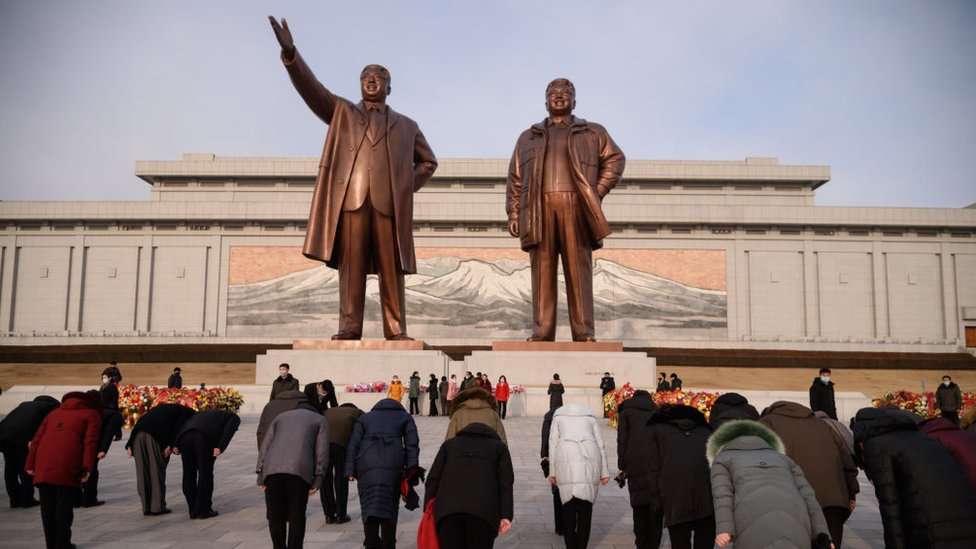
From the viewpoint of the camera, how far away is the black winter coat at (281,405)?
5312 millimetres

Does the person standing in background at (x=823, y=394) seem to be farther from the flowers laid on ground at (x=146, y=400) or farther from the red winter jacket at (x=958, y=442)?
the flowers laid on ground at (x=146, y=400)

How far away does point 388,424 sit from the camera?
4.78m

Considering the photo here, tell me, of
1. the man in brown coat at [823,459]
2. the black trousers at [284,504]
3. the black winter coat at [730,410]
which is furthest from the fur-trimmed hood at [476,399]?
the man in brown coat at [823,459]

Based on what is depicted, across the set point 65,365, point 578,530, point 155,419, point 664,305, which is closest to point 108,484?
point 155,419

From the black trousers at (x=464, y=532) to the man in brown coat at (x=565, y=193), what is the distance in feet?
32.7

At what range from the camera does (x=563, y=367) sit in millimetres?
14008

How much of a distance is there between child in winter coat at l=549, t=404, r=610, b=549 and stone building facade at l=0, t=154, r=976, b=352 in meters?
26.1

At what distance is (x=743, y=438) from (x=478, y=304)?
2779 cm

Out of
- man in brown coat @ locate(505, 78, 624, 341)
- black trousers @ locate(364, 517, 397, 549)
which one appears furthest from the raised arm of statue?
black trousers @ locate(364, 517, 397, 549)

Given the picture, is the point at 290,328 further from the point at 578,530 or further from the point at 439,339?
the point at 578,530

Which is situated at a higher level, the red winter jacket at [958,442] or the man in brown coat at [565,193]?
the man in brown coat at [565,193]

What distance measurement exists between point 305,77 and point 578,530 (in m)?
9.10

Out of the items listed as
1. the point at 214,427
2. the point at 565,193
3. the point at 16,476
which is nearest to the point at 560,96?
the point at 565,193

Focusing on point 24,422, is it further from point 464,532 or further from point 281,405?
point 464,532
